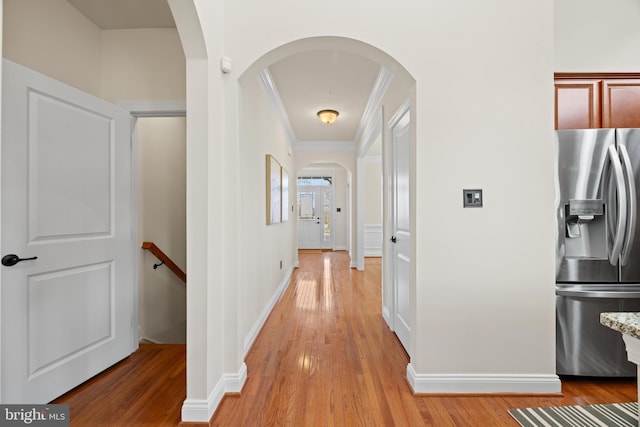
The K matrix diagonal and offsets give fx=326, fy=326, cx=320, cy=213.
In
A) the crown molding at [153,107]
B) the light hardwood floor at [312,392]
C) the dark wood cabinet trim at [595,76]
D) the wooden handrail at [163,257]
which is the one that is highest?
the dark wood cabinet trim at [595,76]

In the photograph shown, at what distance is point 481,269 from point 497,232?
25 cm

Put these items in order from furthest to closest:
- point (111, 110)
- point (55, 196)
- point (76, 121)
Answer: point (111, 110) → point (76, 121) → point (55, 196)

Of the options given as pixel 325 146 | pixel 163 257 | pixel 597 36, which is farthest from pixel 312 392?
pixel 325 146

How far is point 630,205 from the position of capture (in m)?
1.97

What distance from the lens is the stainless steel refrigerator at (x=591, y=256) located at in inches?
80.9

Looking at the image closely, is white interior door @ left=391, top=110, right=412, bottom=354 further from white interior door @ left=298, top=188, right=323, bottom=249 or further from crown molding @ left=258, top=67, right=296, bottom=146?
white interior door @ left=298, top=188, right=323, bottom=249

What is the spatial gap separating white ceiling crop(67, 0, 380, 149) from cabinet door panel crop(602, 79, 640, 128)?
1.80 m

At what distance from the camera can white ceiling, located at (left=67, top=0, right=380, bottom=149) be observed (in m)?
2.42

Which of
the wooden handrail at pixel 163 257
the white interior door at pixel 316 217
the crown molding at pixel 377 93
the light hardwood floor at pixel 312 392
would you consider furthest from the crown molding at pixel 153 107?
the white interior door at pixel 316 217

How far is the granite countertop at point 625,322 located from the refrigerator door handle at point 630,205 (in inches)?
54.5

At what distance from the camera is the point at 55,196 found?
200 cm

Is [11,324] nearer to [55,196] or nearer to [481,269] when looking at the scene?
[55,196]

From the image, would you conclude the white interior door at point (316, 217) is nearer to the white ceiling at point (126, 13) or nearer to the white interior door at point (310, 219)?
the white interior door at point (310, 219)

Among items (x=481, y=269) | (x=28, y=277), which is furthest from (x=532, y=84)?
(x=28, y=277)
